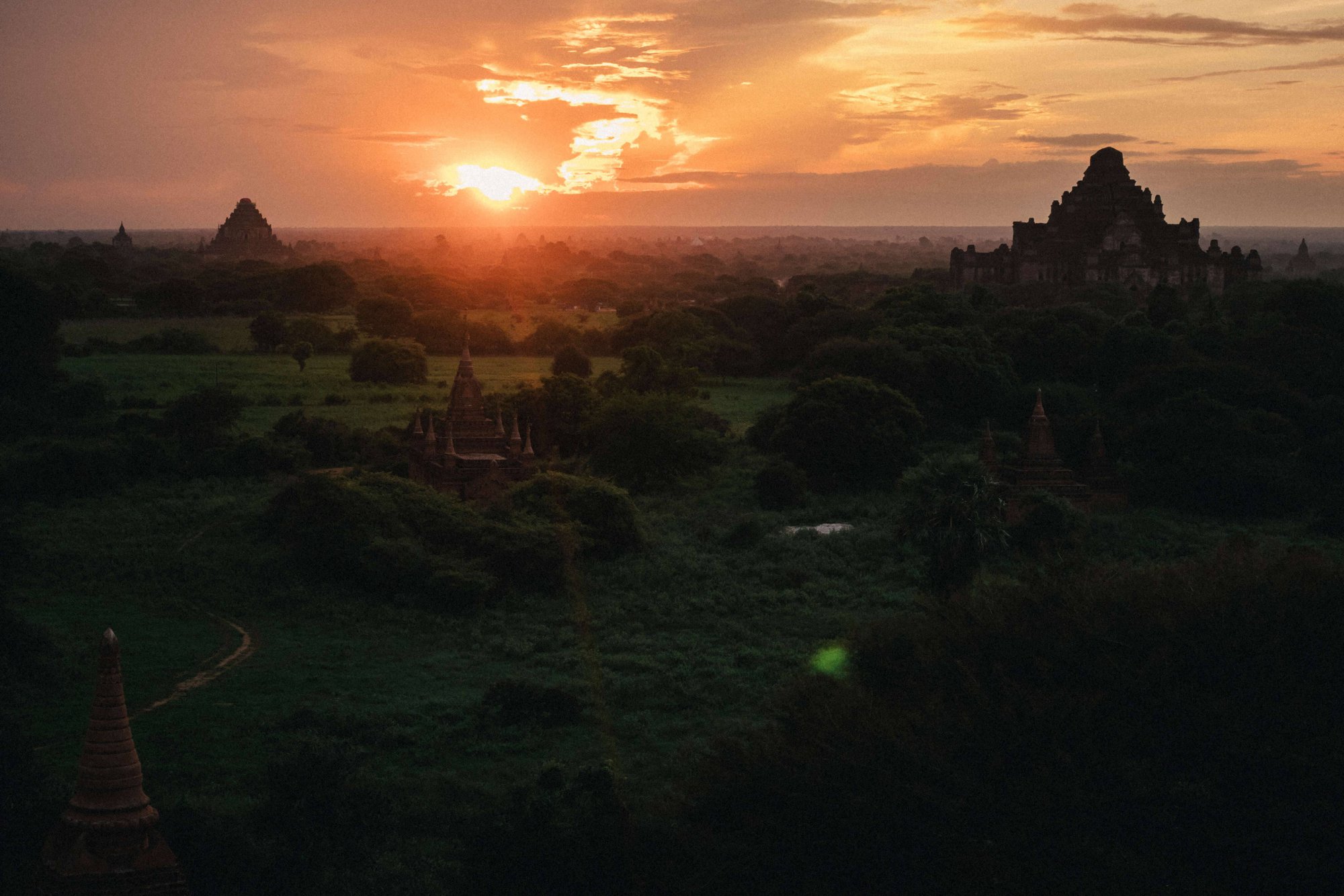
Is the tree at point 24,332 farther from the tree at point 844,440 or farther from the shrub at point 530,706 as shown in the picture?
the shrub at point 530,706

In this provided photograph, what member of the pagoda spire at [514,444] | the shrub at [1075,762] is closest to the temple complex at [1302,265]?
the pagoda spire at [514,444]

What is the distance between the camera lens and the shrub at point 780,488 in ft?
128

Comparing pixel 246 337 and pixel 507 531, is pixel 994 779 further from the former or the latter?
pixel 246 337

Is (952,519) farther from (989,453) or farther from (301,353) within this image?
(301,353)

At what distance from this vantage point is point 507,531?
29547 millimetres

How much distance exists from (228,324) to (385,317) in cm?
1092

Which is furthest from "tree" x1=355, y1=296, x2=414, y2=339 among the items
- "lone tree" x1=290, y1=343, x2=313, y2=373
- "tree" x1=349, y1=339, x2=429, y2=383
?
"tree" x1=349, y1=339, x2=429, y2=383

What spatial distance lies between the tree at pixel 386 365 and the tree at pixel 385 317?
59.6ft

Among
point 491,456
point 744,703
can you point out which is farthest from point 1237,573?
point 491,456

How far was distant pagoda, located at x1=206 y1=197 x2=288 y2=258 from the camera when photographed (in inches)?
7047

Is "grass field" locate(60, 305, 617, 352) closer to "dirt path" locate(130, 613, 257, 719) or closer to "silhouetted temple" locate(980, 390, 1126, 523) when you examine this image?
"silhouetted temple" locate(980, 390, 1126, 523)

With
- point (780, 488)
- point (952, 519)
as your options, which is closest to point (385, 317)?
point (780, 488)

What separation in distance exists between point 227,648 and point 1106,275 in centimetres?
6608

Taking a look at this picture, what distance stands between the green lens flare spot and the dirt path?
379 inches
